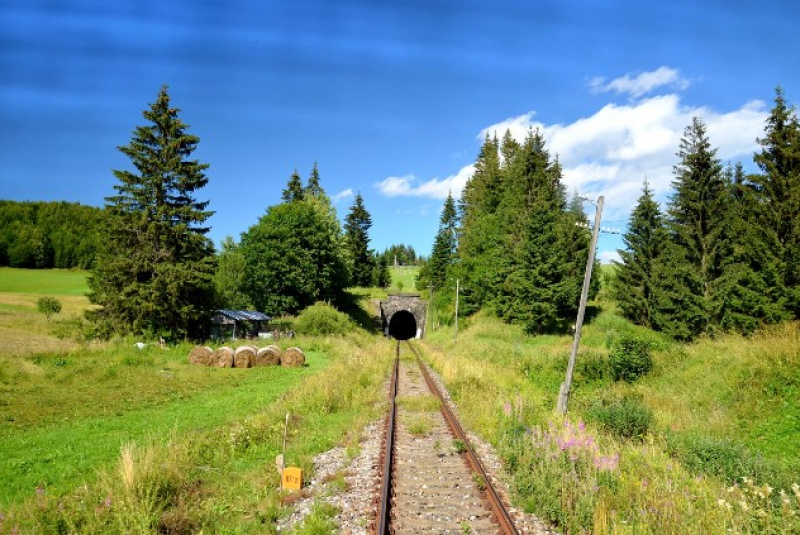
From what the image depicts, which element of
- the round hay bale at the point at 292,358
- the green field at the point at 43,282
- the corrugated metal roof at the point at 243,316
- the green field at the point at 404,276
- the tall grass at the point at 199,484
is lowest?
the round hay bale at the point at 292,358

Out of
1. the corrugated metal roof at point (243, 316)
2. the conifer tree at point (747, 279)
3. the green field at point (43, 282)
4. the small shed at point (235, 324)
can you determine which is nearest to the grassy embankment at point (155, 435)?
the small shed at point (235, 324)

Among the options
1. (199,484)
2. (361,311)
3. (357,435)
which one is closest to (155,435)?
(199,484)

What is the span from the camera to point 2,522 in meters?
6.55

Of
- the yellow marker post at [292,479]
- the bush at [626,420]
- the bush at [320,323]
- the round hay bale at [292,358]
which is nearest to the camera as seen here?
the yellow marker post at [292,479]

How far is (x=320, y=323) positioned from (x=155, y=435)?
3190 centimetres

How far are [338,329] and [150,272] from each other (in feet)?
58.1

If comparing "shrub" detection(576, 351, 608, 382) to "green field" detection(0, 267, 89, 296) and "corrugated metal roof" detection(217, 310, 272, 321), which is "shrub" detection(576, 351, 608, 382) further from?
"green field" detection(0, 267, 89, 296)

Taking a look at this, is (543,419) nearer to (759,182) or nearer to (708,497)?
(708,497)

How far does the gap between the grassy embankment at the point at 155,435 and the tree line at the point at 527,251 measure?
55.9 feet

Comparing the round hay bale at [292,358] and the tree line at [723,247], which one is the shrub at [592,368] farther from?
the round hay bale at [292,358]

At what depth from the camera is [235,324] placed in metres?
37.8

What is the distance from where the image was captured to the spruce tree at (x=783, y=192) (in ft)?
71.2

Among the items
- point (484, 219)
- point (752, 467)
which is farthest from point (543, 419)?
point (484, 219)

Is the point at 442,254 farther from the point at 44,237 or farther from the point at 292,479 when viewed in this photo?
the point at 44,237
